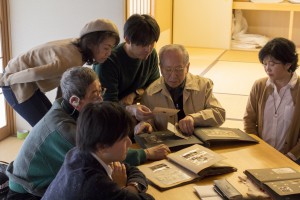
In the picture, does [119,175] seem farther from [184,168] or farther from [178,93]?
[178,93]

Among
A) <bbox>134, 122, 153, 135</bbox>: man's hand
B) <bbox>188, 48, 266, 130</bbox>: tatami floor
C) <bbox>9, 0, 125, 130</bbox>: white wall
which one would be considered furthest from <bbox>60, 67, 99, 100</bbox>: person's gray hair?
<bbox>188, 48, 266, 130</bbox>: tatami floor

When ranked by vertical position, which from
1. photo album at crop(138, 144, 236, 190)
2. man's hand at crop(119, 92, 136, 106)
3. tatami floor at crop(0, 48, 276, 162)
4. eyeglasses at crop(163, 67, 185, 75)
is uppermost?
eyeglasses at crop(163, 67, 185, 75)

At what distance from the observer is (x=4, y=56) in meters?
3.67

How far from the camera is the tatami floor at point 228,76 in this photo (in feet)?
12.0

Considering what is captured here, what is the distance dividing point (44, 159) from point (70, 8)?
2074 millimetres

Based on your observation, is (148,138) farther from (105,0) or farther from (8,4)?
(8,4)

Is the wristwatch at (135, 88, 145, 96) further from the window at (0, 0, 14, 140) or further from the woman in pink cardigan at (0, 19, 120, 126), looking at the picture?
the window at (0, 0, 14, 140)

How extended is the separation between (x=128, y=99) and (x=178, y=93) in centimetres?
32

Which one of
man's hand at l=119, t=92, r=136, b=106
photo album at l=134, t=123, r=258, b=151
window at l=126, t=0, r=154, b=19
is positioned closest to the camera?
photo album at l=134, t=123, r=258, b=151

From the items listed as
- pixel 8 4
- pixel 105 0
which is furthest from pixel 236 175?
pixel 8 4

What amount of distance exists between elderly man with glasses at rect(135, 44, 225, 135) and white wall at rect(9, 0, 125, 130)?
3.91ft

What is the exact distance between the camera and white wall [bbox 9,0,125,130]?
3.38m

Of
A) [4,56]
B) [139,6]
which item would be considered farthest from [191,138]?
[139,6]

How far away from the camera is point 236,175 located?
1.70m
